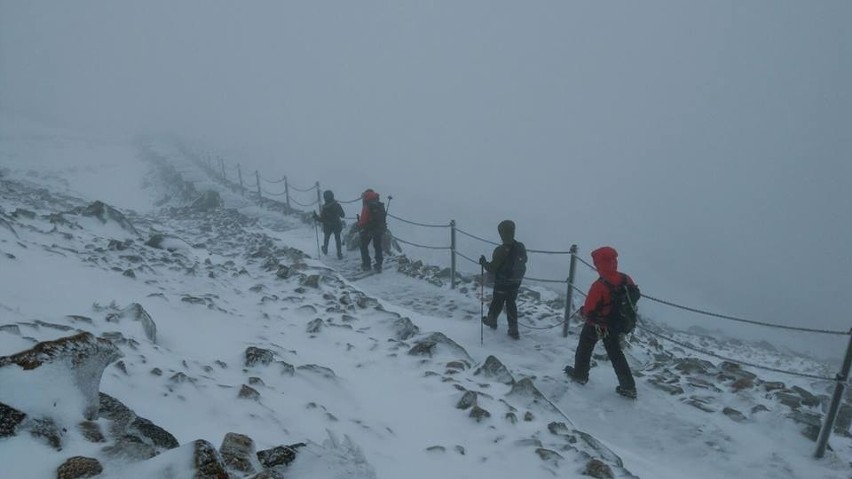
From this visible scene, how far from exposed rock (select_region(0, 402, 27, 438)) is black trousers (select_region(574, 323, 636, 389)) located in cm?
606

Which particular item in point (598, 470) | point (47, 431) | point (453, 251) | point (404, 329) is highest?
point (47, 431)

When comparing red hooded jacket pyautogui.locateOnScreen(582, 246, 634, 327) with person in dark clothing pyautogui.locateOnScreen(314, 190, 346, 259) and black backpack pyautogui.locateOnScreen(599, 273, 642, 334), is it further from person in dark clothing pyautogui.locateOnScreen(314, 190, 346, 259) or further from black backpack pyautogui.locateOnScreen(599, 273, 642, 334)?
person in dark clothing pyautogui.locateOnScreen(314, 190, 346, 259)

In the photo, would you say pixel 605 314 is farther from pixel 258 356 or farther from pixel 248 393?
pixel 248 393

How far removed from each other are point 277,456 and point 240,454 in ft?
0.79

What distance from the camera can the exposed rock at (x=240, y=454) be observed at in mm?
2578

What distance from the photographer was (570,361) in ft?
24.7

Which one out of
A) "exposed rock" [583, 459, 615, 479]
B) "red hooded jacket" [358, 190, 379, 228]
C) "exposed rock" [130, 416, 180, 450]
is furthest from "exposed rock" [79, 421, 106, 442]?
"red hooded jacket" [358, 190, 379, 228]

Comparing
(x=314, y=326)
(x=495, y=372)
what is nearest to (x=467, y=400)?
(x=495, y=372)

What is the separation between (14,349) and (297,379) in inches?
94.6

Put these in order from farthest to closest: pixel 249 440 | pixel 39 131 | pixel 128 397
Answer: pixel 39 131, pixel 128 397, pixel 249 440

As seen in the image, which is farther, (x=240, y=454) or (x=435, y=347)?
(x=435, y=347)

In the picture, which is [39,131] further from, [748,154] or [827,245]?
[748,154]

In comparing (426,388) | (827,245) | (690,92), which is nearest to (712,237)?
(827,245)

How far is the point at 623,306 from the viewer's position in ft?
20.1
